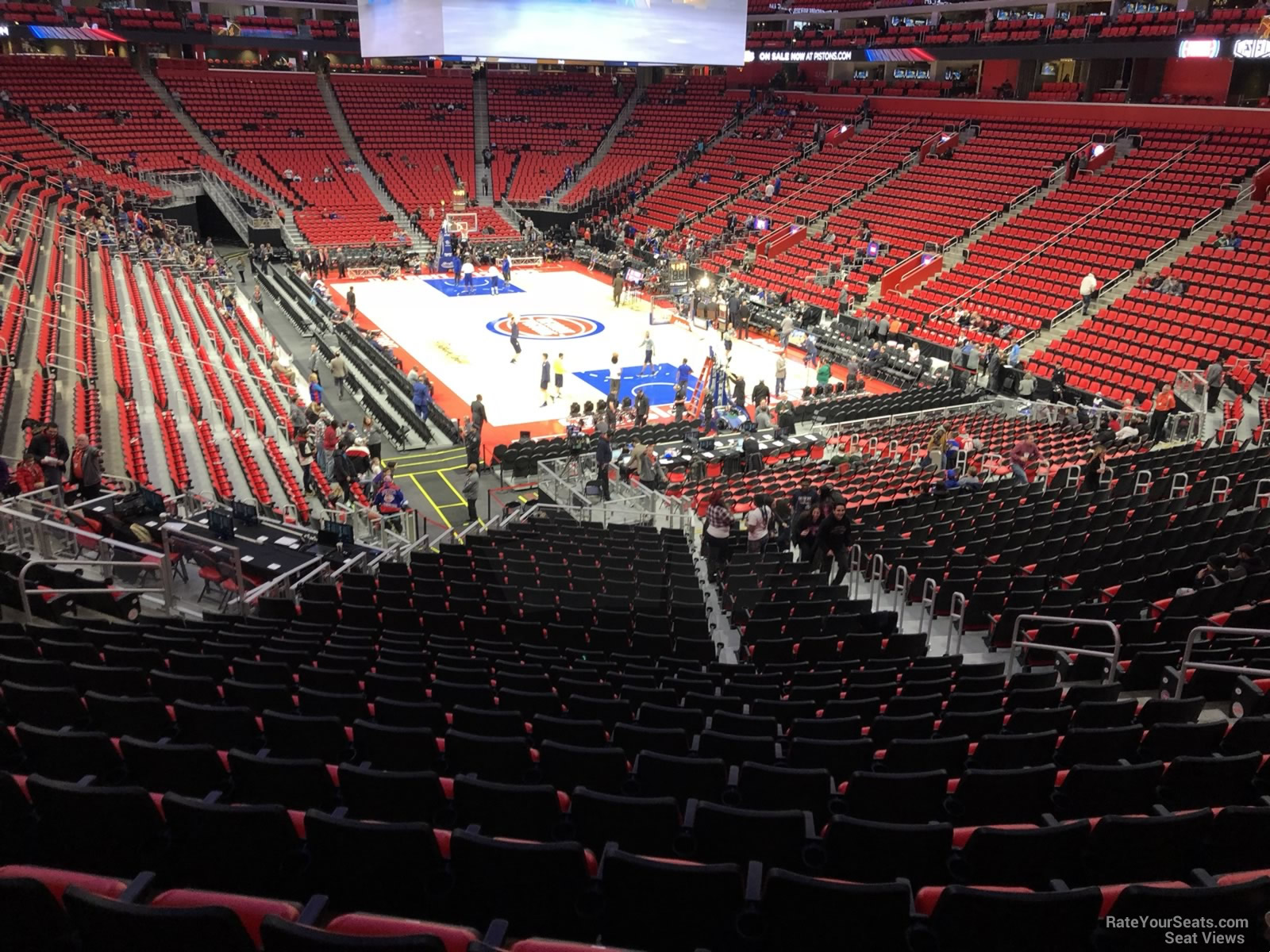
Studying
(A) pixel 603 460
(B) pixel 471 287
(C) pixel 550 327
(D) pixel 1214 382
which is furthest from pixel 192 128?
(D) pixel 1214 382

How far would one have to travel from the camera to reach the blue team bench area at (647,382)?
979 inches

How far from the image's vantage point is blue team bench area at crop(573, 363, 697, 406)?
81.6 ft

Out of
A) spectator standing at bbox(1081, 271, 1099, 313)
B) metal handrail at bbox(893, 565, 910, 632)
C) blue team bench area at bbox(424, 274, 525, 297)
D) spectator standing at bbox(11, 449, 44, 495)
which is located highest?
spectator standing at bbox(1081, 271, 1099, 313)

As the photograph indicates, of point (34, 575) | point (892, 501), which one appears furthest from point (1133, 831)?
point (892, 501)

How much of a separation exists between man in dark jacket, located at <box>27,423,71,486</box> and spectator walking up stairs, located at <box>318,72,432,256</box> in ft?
99.5

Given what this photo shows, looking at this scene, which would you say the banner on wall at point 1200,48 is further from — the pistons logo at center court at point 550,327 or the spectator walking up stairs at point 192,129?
the spectator walking up stairs at point 192,129

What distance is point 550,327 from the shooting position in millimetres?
30875

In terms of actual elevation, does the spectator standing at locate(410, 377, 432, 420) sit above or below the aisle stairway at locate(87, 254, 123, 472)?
below

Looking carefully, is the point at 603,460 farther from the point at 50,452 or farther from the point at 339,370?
the point at 339,370

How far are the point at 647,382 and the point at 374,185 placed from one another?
27.0m

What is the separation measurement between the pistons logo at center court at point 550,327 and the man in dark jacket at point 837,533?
784 inches

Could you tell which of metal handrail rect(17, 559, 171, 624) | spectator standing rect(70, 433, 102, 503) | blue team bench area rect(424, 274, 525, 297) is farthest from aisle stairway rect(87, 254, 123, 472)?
blue team bench area rect(424, 274, 525, 297)

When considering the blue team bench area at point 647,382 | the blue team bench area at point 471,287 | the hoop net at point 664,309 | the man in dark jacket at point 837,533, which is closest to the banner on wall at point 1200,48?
the hoop net at point 664,309

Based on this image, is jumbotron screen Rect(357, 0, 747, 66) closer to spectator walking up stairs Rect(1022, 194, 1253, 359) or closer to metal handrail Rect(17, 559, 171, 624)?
spectator walking up stairs Rect(1022, 194, 1253, 359)
